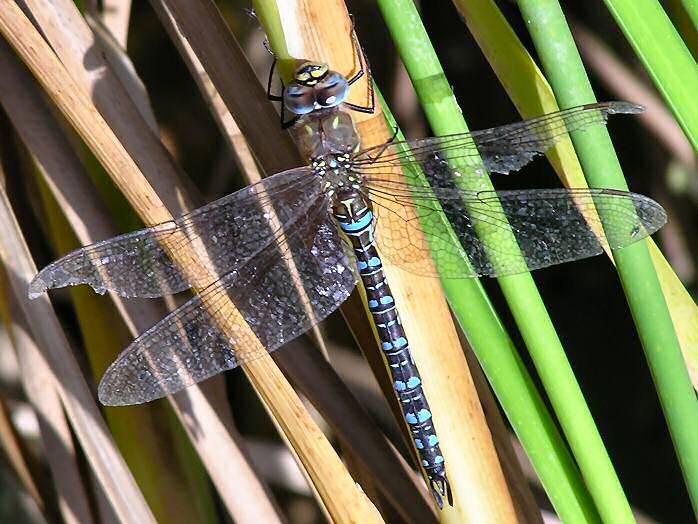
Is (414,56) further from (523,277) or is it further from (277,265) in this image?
(277,265)

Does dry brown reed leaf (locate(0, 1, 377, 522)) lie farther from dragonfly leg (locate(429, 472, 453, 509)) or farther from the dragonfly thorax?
the dragonfly thorax

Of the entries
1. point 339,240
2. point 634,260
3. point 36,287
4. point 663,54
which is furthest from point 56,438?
point 663,54

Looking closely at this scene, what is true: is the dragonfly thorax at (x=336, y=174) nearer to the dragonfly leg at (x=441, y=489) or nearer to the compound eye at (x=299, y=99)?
the compound eye at (x=299, y=99)

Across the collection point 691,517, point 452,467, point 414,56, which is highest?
point 414,56

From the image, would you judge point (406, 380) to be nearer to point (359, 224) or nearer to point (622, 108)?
point (359, 224)

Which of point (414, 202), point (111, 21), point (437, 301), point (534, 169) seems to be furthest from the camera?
point (534, 169)

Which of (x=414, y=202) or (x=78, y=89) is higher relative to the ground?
(x=78, y=89)

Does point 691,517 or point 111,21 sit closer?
point 111,21

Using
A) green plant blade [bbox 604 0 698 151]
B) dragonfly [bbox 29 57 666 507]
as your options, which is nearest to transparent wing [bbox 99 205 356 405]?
dragonfly [bbox 29 57 666 507]

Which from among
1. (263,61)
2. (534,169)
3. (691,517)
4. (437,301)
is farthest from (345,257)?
(691,517)

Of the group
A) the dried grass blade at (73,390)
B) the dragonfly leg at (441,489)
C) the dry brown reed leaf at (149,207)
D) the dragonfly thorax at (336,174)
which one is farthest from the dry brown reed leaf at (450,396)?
the dried grass blade at (73,390)
